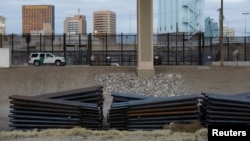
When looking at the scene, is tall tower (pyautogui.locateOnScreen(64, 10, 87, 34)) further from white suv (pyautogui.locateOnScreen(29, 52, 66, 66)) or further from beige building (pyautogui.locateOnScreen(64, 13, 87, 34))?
white suv (pyautogui.locateOnScreen(29, 52, 66, 66))

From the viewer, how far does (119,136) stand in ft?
43.7

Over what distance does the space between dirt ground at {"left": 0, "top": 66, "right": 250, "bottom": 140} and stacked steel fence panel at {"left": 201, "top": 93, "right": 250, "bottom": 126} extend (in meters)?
20.1

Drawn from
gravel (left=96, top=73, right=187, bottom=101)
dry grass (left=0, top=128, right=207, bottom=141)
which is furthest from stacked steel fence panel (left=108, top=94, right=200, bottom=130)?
gravel (left=96, top=73, right=187, bottom=101)

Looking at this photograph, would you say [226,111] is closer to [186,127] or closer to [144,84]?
[186,127]

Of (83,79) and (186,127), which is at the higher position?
(83,79)

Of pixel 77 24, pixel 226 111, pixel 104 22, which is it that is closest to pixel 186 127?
pixel 226 111

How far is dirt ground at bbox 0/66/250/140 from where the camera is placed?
37500 millimetres

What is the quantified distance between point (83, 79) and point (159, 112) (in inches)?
939

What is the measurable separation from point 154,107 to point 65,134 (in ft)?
12.8

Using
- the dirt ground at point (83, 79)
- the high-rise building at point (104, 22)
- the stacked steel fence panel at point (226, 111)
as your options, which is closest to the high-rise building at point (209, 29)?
the dirt ground at point (83, 79)

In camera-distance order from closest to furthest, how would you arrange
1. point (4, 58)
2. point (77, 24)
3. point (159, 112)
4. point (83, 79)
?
point (159, 112) → point (83, 79) → point (4, 58) → point (77, 24)

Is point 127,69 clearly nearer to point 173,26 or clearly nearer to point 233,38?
point 233,38

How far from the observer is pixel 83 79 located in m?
40.0

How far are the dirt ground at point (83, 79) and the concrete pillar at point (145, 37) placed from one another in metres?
2.31
